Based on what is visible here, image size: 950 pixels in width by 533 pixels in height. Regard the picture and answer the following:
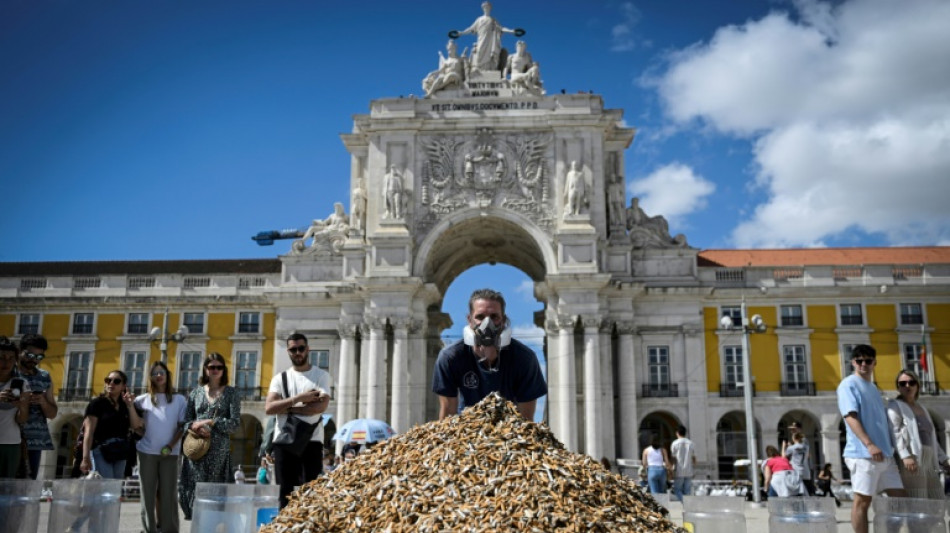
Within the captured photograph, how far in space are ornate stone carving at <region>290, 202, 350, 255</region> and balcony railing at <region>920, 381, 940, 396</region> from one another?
26.3m

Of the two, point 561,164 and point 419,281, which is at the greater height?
point 561,164

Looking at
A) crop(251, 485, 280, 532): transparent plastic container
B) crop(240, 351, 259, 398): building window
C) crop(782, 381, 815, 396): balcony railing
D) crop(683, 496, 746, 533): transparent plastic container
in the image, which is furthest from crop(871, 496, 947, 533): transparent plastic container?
crop(240, 351, 259, 398): building window

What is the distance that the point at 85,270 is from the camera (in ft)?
154

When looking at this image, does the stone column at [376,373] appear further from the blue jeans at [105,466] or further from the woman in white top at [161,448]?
the woman in white top at [161,448]

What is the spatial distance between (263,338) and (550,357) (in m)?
13.5

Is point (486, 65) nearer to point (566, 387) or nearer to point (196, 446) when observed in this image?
point (566, 387)

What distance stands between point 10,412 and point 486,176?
30029mm

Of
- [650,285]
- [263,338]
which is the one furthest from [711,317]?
[263,338]

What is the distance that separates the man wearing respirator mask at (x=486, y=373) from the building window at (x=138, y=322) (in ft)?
125

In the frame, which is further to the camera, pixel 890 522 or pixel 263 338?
pixel 263 338

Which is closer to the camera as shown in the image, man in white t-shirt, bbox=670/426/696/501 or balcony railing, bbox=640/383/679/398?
man in white t-shirt, bbox=670/426/696/501

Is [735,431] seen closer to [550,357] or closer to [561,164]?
[550,357]

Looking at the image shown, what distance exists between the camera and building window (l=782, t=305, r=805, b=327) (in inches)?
1563

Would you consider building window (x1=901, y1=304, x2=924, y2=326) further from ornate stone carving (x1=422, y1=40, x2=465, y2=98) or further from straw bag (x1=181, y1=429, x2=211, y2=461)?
straw bag (x1=181, y1=429, x2=211, y2=461)
